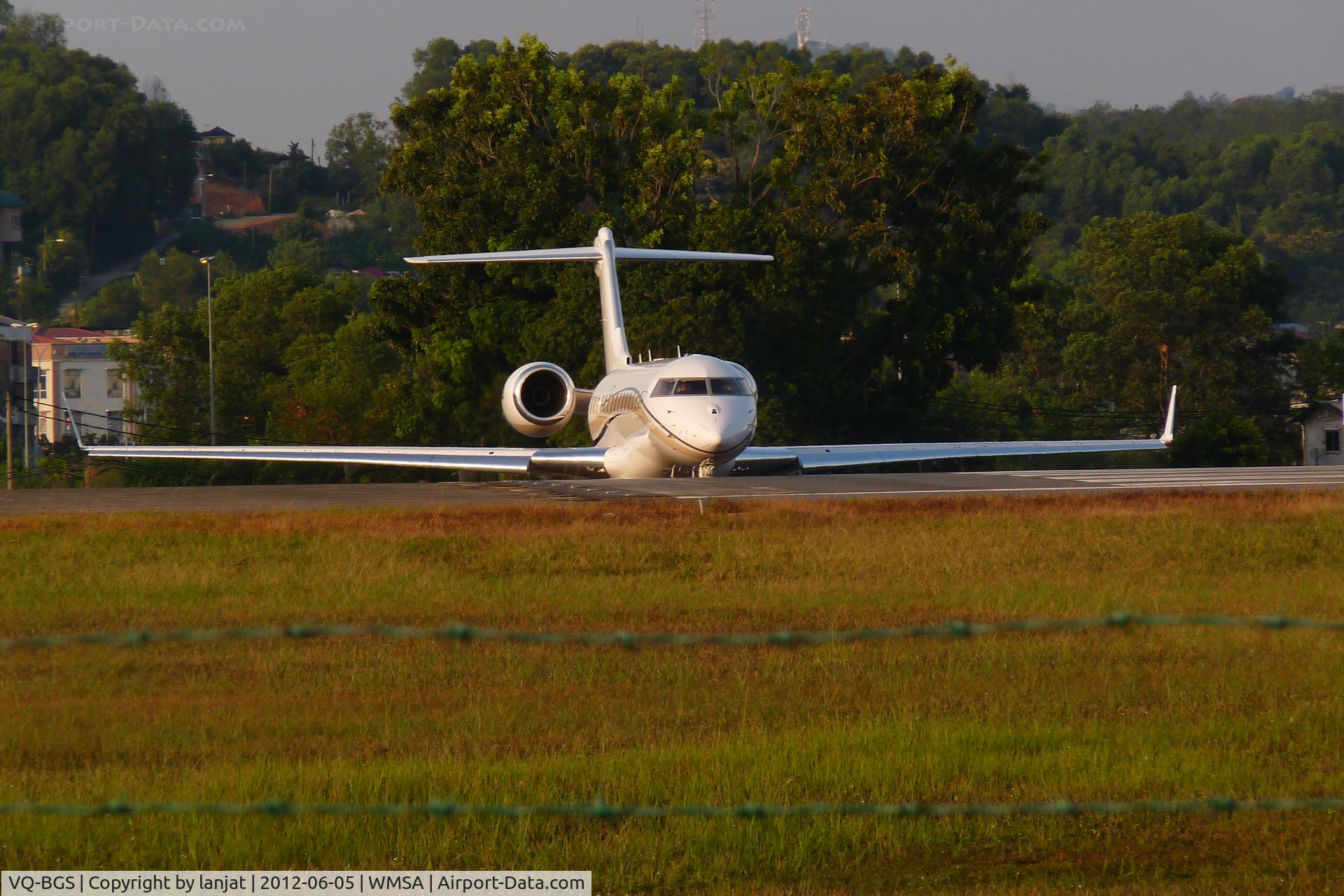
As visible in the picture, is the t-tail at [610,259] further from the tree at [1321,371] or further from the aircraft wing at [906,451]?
the tree at [1321,371]

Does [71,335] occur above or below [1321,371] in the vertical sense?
above

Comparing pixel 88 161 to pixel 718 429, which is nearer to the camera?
pixel 718 429

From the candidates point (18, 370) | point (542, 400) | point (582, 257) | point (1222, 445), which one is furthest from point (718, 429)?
point (18, 370)

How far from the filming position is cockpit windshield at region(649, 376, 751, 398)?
2869 cm

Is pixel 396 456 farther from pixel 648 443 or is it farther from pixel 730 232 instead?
pixel 730 232

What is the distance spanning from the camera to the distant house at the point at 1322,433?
55969 mm

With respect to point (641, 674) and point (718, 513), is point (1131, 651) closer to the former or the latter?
point (641, 674)

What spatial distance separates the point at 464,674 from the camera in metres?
10.3

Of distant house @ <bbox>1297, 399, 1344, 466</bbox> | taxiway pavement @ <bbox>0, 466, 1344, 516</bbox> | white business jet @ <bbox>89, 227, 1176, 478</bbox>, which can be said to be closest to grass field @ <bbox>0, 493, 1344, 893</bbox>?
taxiway pavement @ <bbox>0, 466, 1344, 516</bbox>

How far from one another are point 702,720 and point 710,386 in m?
19.6

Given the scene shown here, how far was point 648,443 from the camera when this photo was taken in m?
30.6

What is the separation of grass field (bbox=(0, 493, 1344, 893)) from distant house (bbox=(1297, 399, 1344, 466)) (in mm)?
43582

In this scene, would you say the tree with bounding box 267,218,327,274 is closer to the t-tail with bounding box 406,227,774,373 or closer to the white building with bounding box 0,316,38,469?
the white building with bounding box 0,316,38,469

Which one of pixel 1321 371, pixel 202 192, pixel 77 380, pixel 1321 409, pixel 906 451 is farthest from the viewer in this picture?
pixel 202 192
